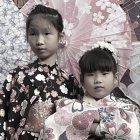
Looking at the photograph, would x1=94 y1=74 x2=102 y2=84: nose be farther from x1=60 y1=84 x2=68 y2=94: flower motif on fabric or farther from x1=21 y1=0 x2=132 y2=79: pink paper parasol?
x1=21 y1=0 x2=132 y2=79: pink paper parasol

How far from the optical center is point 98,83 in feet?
9.23

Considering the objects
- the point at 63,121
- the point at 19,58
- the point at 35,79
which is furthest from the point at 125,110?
the point at 19,58

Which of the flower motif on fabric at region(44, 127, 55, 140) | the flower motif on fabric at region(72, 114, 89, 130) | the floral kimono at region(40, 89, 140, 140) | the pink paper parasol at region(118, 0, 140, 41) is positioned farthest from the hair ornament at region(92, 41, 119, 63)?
the flower motif on fabric at region(44, 127, 55, 140)

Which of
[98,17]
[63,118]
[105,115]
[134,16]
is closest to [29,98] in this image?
[63,118]

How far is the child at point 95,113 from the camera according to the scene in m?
2.61

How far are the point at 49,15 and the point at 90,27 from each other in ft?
1.22

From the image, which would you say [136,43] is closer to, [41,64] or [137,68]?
[137,68]

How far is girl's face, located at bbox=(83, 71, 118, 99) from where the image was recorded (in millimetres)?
2820

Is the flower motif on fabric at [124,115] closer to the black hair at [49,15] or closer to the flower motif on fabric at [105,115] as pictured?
the flower motif on fabric at [105,115]

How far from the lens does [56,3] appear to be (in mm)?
3324

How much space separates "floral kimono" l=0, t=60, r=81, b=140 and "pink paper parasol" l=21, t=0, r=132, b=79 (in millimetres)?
309

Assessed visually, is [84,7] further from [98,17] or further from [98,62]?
[98,62]

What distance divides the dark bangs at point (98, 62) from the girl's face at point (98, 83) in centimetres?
3

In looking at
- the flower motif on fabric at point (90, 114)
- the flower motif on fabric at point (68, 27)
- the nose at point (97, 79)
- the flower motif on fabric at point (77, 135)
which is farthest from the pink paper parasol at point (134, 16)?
the flower motif on fabric at point (77, 135)
